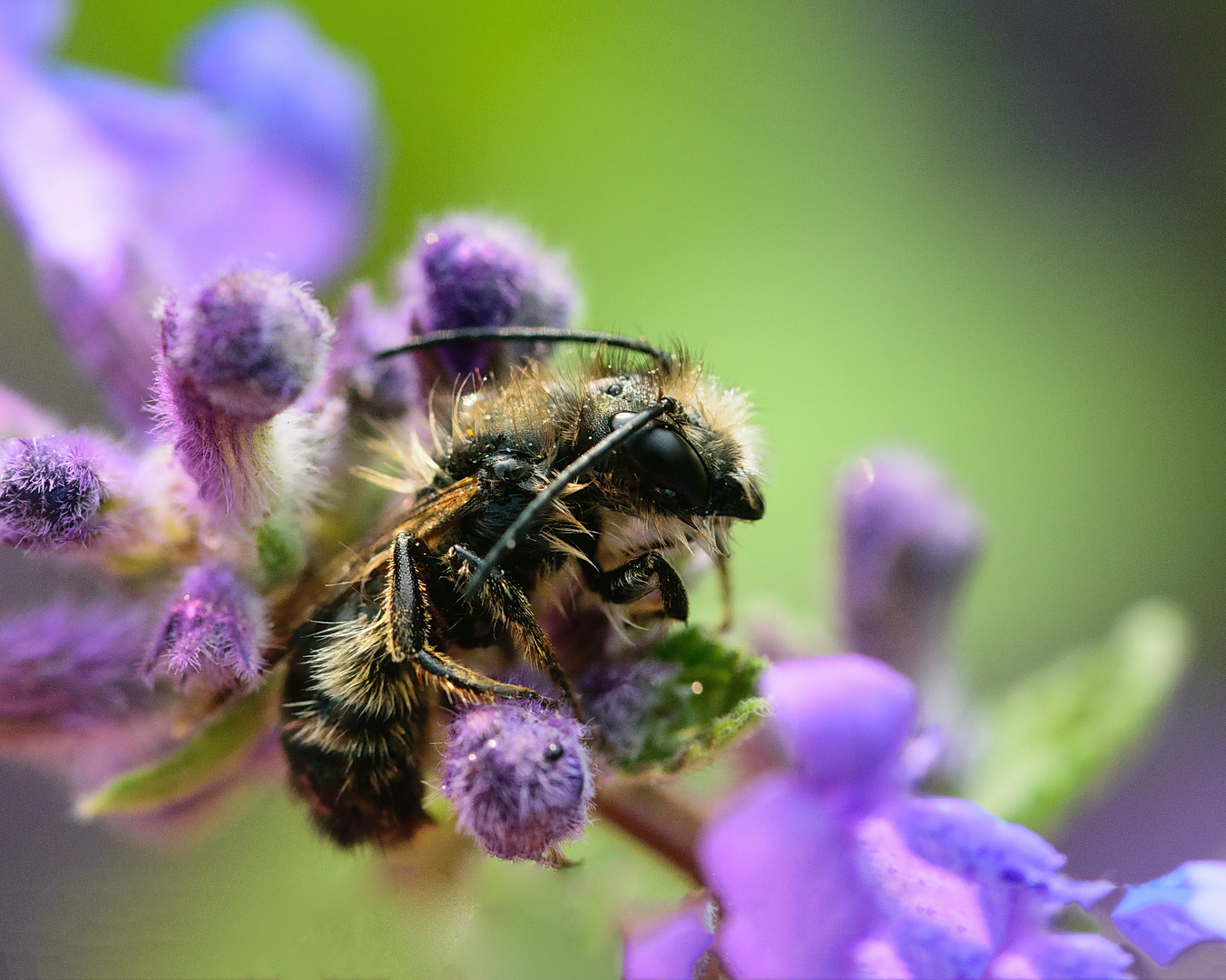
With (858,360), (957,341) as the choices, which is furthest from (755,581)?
(957,341)

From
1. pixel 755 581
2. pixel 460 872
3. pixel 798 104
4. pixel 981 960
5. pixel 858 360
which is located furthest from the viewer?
pixel 798 104

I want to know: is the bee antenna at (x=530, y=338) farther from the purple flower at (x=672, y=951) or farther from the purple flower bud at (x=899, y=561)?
the purple flower bud at (x=899, y=561)

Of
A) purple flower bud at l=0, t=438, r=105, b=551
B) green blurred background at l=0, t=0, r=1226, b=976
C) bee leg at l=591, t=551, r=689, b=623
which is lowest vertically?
purple flower bud at l=0, t=438, r=105, b=551

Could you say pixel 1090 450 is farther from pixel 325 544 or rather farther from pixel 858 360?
pixel 325 544

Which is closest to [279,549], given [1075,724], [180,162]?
[1075,724]

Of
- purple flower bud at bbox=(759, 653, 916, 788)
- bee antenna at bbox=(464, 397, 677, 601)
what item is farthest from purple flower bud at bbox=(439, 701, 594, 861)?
purple flower bud at bbox=(759, 653, 916, 788)

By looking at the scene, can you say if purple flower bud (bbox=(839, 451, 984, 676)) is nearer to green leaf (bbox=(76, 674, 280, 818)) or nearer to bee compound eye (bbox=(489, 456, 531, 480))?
bee compound eye (bbox=(489, 456, 531, 480))

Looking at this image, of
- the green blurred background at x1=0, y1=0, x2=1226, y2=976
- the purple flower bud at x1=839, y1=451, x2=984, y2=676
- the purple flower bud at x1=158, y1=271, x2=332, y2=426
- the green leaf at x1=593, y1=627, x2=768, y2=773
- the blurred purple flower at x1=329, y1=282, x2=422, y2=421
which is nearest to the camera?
the purple flower bud at x1=158, y1=271, x2=332, y2=426
